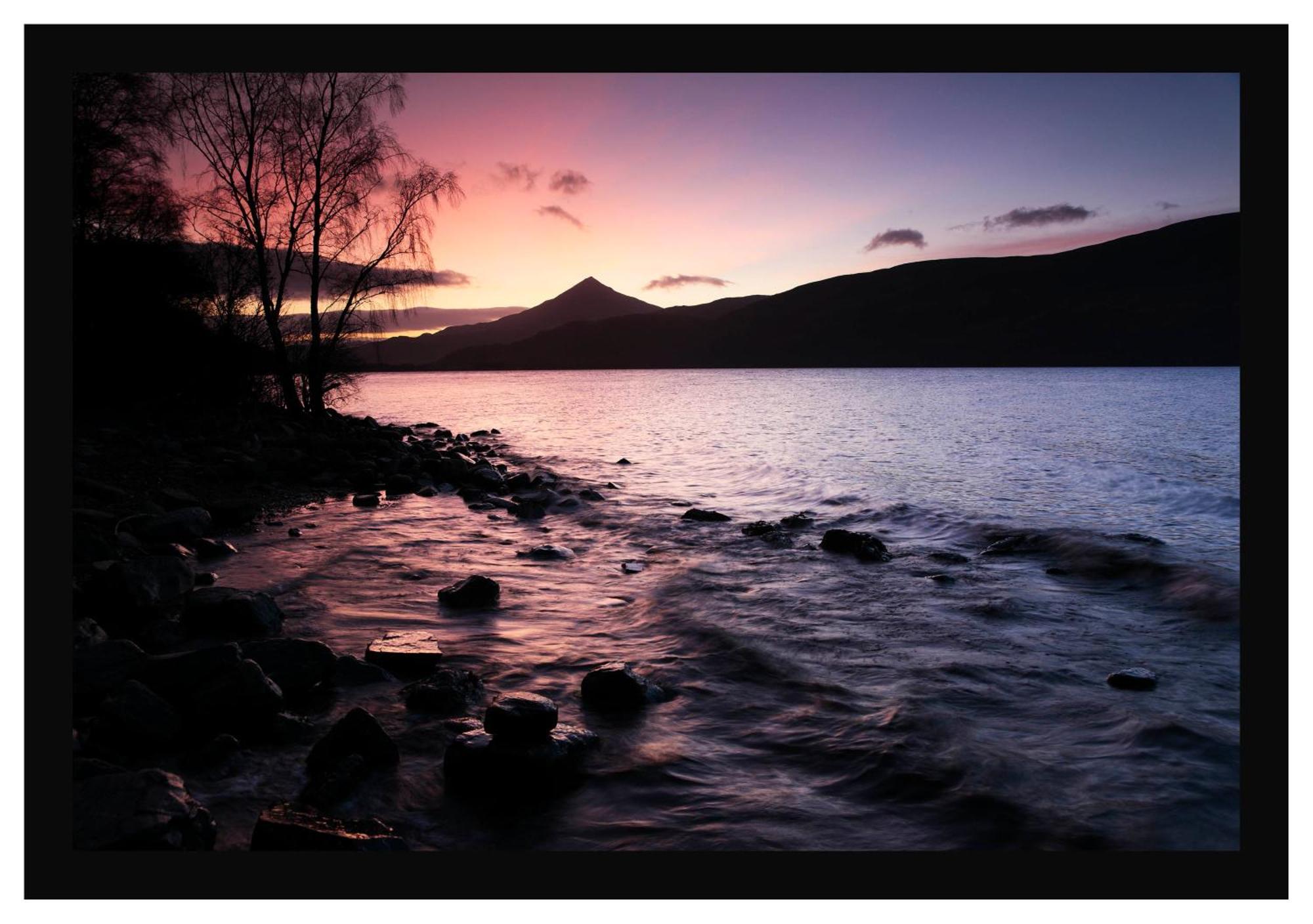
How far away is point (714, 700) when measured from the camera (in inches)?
208

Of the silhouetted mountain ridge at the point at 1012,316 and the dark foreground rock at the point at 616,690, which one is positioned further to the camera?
the silhouetted mountain ridge at the point at 1012,316

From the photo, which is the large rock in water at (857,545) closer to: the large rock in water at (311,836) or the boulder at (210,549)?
the large rock in water at (311,836)

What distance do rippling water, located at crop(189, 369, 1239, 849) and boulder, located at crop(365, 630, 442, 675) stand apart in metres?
0.32

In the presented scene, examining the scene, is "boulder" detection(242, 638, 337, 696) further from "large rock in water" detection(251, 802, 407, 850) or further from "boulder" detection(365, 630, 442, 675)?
"large rock in water" detection(251, 802, 407, 850)

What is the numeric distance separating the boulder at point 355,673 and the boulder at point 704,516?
8001 millimetres

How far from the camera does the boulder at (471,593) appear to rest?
7.31 metres

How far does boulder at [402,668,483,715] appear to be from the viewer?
483 centimetres

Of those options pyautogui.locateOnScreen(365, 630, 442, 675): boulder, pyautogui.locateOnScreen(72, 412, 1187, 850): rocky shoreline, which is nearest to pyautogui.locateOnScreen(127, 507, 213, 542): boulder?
pyautogui.locateOnScreen(72, 412, 1187, 850): rocky shoreline

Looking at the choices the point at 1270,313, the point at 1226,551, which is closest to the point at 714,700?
the point at 1270,313

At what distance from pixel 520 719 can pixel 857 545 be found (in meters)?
7.13

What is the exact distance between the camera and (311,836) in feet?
9.75

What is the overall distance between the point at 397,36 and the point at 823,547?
8803 mm

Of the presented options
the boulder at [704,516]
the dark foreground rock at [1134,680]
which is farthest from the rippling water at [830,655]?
the boulder at [704,516]

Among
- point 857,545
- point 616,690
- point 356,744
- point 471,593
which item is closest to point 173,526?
point 471,593
